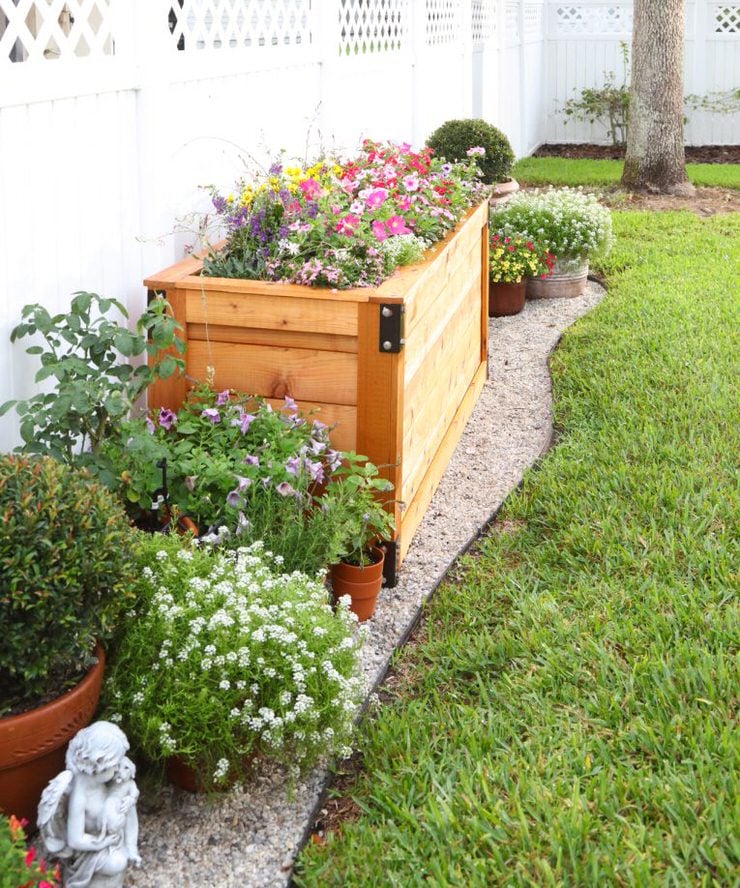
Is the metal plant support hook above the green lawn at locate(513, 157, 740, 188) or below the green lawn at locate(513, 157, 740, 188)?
below

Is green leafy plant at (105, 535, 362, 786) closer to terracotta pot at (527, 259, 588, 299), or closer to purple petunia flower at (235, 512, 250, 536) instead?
purple petunia flower at (235, 512, 250, 536)

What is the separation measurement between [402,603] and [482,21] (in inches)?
327

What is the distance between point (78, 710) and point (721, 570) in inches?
83.4

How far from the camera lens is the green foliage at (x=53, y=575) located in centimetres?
232

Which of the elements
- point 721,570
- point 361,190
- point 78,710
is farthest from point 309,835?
point 361,190

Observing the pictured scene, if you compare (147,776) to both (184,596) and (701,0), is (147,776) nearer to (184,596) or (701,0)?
(184,596)

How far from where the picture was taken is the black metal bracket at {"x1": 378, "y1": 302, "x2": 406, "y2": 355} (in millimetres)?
3531

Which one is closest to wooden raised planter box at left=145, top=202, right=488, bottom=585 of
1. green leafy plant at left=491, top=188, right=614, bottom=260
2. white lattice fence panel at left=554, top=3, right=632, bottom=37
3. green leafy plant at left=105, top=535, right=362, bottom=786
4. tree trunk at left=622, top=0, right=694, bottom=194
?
green leafy plant at left=105, top=535, right=362, bottom=786

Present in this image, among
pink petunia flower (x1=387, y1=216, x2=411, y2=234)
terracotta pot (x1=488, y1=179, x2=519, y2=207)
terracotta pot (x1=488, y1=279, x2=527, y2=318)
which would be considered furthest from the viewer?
terracotta pot (x1=488, y1=179, x2=519, y2=207)

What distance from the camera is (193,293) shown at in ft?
12.1

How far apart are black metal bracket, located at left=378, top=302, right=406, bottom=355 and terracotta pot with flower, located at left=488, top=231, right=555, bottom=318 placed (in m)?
3.67

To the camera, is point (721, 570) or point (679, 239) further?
point (679, 239)

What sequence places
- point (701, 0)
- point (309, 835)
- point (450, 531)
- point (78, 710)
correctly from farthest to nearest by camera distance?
1. point (701, 0)
2. point (450, 531)
3. point (309, 835)
4. point (78, 710)

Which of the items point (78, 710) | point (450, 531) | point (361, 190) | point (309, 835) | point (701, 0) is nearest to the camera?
point (78, 710)
